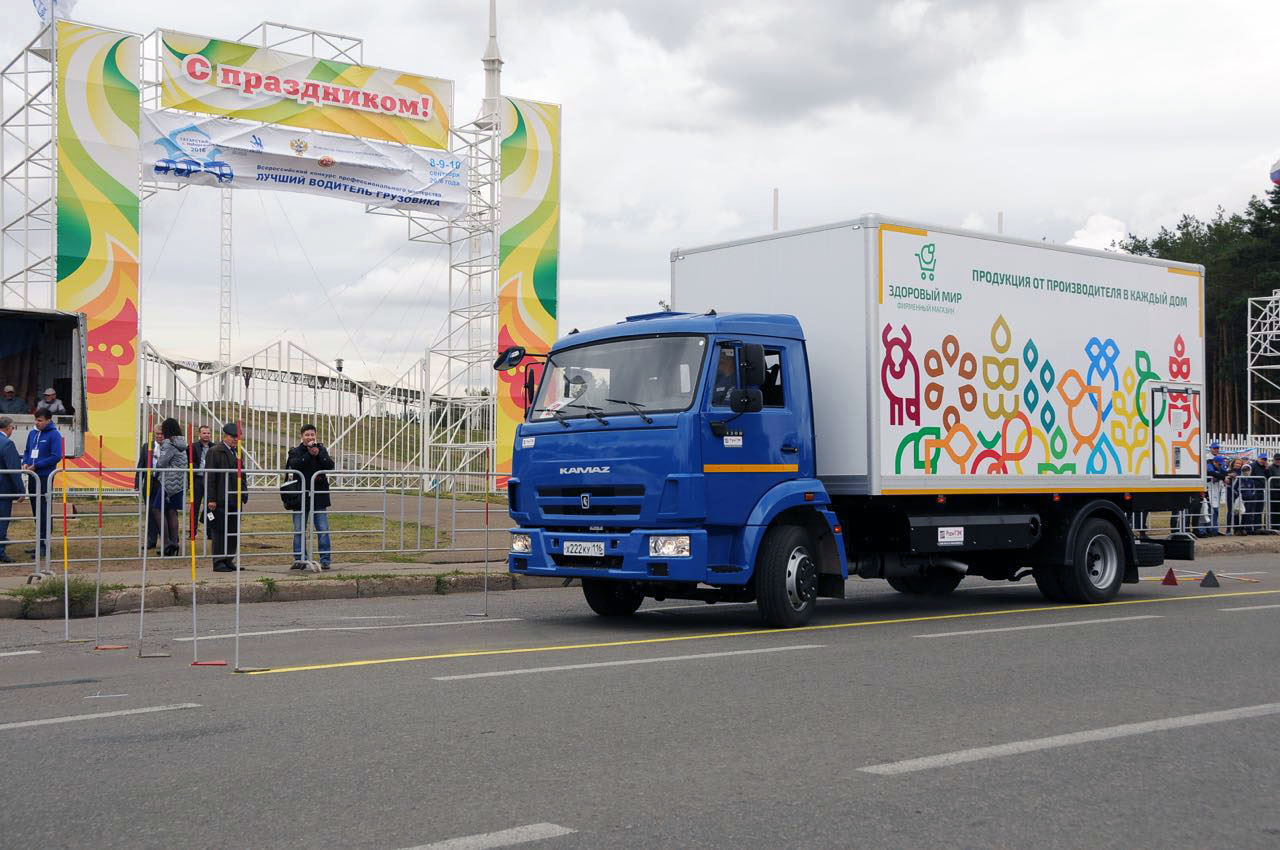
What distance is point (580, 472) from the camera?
11.4 m

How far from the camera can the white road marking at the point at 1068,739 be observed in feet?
20.0

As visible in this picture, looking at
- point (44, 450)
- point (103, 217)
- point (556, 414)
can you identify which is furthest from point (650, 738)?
point (103, 217)

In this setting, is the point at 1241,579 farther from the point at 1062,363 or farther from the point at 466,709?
the point at 466,709

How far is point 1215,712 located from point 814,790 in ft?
10.2

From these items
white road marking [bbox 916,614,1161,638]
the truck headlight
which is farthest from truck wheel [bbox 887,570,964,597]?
the truck headlight

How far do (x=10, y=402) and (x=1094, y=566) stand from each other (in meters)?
17.1

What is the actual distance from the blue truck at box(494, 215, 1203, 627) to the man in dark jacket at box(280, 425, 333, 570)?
17.0ft

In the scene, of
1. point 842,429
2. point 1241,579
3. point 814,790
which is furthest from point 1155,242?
point 814,790

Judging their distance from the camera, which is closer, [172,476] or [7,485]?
[7,485]

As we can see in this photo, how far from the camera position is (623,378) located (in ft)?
38.0

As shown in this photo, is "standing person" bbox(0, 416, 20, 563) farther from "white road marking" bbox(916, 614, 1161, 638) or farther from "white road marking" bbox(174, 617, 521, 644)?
"white road marking" bbox(916, 614, 1161, 638)

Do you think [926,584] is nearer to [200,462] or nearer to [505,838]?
[200,462]

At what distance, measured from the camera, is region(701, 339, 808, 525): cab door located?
11.0 metres

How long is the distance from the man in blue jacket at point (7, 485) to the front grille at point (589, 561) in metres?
7.52
